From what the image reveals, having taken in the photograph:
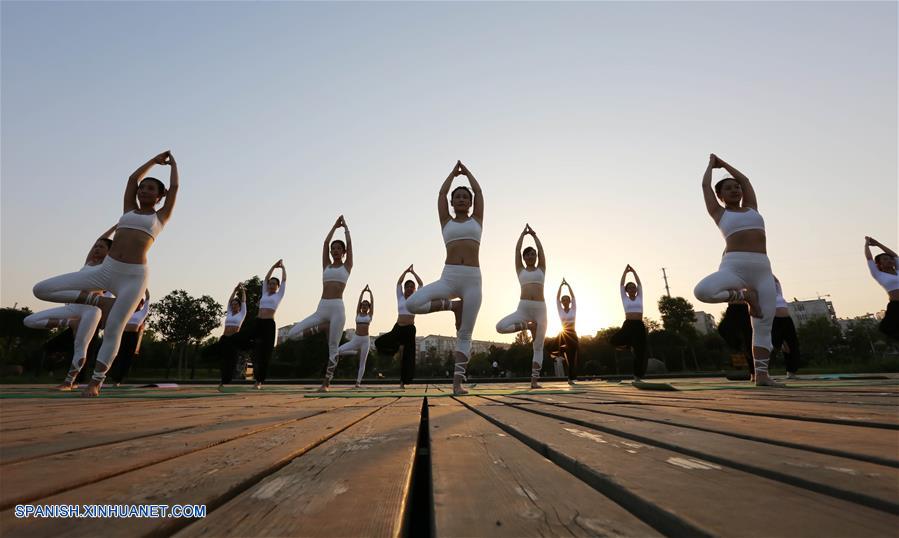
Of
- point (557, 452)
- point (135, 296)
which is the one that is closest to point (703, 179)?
point (557, 452)

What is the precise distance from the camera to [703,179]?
579 centimetres

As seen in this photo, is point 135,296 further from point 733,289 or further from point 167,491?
point 733,289

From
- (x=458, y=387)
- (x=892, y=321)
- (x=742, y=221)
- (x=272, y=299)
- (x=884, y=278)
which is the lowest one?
(x=458, y=387)

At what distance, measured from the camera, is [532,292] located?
25.2ft

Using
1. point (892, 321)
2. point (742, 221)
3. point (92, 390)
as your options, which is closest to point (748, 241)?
point (742, 221)

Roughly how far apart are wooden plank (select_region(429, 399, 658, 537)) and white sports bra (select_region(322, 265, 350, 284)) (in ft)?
25.1

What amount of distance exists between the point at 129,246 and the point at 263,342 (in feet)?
14.8

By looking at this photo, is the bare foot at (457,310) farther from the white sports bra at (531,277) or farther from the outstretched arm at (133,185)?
the outstretched arm at (133,185)

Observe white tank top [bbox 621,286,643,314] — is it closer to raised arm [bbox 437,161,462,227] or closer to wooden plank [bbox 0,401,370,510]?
raised arm [bbox 437,161,462,227]

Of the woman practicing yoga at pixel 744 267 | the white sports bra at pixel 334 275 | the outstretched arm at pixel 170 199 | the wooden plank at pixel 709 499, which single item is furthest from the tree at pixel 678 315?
the wooden plank at pixel 709 499

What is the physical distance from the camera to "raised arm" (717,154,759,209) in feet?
18.7

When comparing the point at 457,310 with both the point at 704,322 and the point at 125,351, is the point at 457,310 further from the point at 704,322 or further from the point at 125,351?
the point at 704,322

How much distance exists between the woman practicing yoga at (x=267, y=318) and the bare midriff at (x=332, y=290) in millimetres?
1561

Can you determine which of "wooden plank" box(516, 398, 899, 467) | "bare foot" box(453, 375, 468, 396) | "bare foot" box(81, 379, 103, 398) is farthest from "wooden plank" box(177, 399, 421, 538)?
"bare foot" box(81, 379, 103, 398)
